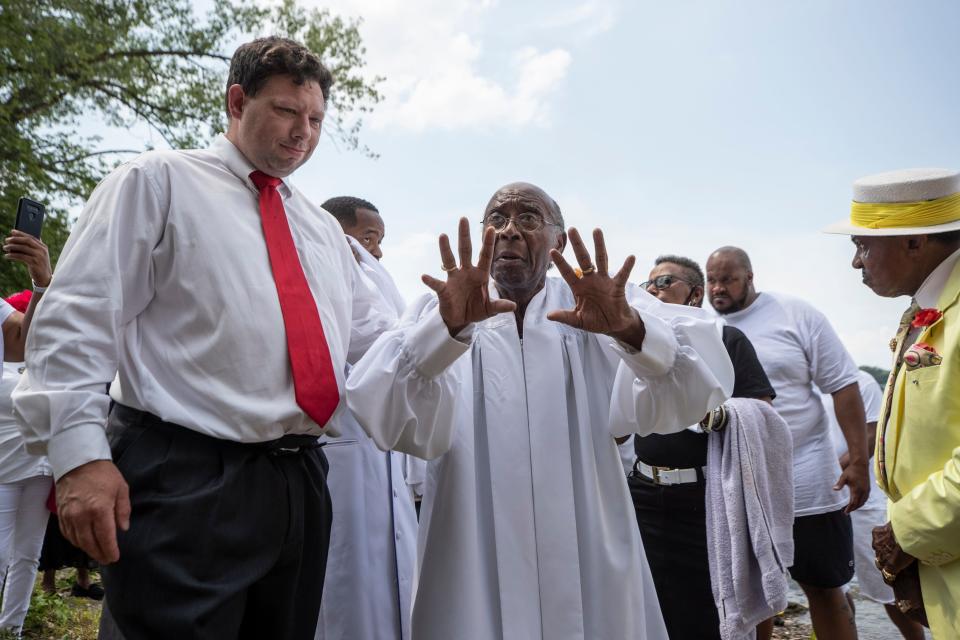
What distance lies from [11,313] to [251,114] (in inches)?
100

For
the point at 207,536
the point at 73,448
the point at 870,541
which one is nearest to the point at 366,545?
the point at 207,536

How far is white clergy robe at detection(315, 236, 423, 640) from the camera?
307 centimetres

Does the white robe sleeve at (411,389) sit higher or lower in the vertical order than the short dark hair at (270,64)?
lower

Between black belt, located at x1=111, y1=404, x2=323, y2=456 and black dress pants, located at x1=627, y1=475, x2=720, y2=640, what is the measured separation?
2.14 meters

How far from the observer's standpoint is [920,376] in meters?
2.56

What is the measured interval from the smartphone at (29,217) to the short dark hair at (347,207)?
1.64m

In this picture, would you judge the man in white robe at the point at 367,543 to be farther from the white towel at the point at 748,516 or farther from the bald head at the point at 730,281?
the bald head at the point at 730,281

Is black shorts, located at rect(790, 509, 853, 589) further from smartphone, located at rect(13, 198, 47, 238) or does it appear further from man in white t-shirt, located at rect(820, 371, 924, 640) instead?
smartphone, located at rect(13, 198, 47, 238)

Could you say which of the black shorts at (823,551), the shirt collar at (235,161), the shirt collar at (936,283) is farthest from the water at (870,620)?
the shirt collar at (235,161)

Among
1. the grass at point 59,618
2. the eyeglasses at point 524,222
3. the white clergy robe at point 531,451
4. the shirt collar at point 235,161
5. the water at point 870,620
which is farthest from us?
the water at point 870,620

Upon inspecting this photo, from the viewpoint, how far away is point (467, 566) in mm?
2551

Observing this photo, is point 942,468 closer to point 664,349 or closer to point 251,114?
point 664,349

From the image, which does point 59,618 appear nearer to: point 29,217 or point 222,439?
point 29,217

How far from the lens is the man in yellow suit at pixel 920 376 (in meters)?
2.44
